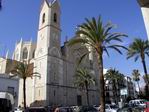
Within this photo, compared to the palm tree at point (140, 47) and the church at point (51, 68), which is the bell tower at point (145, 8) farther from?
the church at point (51, 68)

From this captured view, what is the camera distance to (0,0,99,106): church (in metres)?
58.2

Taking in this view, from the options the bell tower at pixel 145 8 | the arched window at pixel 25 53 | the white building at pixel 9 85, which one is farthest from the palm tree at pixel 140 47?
the arched window at pixel 25 53

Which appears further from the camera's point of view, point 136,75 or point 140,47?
point 136,75

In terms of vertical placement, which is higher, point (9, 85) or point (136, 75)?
point (136, 75)

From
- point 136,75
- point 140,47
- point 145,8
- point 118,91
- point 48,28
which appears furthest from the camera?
point 136,75

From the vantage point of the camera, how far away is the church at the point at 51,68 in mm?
58188

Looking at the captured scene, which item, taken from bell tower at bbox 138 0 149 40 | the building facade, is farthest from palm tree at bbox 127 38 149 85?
bell tower at bbox 138 0 149 40

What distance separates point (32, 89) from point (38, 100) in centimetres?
515

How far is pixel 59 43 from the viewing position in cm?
6569

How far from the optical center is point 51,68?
2360 inches

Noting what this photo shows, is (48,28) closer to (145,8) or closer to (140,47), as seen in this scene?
(140,47)

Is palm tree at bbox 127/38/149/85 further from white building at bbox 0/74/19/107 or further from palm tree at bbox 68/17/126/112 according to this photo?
white building at bbox 0/74/19/107

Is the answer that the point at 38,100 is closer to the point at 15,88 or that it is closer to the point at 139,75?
the point at 15,88

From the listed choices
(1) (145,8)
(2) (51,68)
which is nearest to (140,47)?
(2) (51,68)
